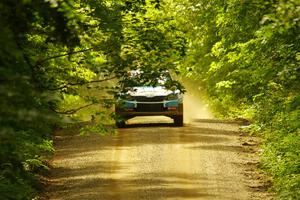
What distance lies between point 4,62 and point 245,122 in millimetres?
22875

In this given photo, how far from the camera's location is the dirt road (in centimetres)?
1595

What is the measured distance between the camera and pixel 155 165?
18859 millimetres

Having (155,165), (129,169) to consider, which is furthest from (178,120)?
(129,169)

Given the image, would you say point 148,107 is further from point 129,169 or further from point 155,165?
point 129,169

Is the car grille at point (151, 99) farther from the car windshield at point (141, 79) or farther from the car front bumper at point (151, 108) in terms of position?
the car windshield at point (141, 79)

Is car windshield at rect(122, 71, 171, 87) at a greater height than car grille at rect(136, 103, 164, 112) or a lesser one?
greater

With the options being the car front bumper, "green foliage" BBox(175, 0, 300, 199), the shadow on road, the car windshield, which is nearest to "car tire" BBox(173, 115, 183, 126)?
the shadow on road

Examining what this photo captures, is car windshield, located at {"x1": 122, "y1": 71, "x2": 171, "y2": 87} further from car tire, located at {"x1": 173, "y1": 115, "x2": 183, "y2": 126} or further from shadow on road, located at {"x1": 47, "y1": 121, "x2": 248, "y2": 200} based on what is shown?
car tire, located at {"x1": 173, "y1": 115, "x2": 183, "y2": 126}

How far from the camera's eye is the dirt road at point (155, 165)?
52.3ft

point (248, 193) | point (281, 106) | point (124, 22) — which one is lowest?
point (248, 193)

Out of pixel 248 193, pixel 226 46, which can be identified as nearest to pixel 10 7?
pixel 248 193

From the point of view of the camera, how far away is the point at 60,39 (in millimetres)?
5938

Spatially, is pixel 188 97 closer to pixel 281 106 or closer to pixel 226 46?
pixel 226 46

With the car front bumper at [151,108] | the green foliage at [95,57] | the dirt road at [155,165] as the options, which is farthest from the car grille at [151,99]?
the green foliage at [95,57]
